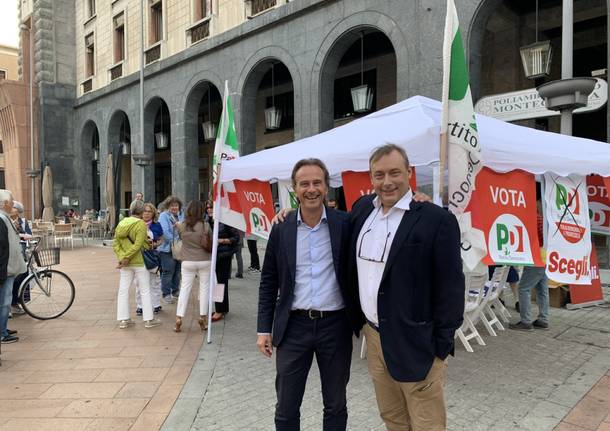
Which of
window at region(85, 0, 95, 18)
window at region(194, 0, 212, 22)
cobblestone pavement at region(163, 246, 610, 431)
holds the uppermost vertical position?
window at region(85, 0, 95, 18)

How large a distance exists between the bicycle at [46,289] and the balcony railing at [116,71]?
55.5ft

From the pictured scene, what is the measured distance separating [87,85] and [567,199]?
84.3 feet

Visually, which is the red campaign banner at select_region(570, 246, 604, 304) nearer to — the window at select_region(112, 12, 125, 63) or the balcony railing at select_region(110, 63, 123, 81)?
the balcony railing at select_region(110, 63, 123, 81)

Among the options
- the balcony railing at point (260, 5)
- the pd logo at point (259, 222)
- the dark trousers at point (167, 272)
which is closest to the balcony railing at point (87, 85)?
the balcony railing at point (260, 5)

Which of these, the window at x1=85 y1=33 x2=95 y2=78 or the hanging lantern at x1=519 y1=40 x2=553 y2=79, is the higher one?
the window at x1=85 y1=33 x2=95 y2=78

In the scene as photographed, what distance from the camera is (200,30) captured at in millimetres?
16766

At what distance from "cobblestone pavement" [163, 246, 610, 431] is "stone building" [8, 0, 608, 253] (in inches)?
263

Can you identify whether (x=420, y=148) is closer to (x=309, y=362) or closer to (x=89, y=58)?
(x=309, y=362)

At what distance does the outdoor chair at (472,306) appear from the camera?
486 cm

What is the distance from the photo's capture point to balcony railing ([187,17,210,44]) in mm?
16359

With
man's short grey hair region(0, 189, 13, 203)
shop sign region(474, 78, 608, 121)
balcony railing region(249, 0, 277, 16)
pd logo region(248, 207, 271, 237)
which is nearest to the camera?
man's short grey hair region(0, 189, 13, 203)

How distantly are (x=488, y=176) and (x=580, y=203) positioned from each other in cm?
147

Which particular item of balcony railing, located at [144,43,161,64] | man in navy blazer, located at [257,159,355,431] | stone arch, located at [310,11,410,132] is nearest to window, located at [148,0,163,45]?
balcony railing, located at [144,43,161,64]

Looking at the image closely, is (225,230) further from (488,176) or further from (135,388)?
(488,176)
